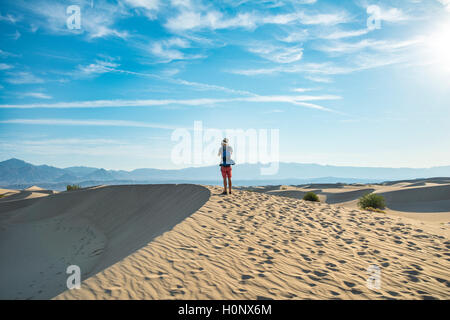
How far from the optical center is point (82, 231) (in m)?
13.1

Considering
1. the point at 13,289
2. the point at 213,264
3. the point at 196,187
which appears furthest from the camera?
the point at 196,187

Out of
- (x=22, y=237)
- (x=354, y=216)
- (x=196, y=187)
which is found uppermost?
(x=196, y=187)

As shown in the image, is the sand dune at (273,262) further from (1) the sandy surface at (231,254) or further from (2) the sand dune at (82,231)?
(2) the sand dune at (82,231)

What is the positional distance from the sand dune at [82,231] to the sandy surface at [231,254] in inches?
2.8

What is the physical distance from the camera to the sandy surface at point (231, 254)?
192 inches

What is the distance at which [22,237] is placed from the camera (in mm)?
12305

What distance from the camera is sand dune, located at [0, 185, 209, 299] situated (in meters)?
7.12

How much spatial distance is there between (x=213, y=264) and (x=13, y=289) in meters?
5.37

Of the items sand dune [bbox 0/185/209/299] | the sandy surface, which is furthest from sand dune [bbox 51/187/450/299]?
sand dune [bbox 0/185/209/299]

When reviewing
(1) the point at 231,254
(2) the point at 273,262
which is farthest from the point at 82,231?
(2) the point at 273,262

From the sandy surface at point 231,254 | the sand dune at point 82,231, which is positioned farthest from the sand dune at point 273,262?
the sand dune at point 82,231
